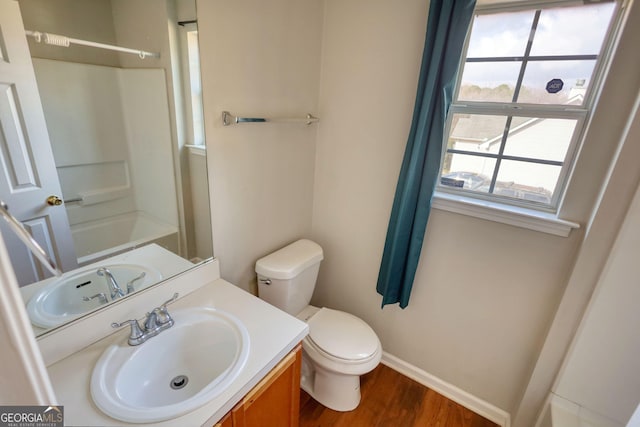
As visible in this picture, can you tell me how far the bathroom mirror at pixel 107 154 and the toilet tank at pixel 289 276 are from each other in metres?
0.41

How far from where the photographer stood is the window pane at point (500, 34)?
4.25 ft

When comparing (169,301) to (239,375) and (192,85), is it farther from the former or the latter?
(192,85)

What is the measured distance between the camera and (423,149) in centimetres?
144

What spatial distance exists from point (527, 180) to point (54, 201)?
6.18 feet

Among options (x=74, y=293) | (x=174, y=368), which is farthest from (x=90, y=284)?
(x=174, y=368)

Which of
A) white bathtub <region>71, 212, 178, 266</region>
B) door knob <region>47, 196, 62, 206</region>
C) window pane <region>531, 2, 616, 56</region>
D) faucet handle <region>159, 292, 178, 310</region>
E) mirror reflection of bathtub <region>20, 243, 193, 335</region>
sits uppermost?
window pane <region>531, 2, 616, 56</region>

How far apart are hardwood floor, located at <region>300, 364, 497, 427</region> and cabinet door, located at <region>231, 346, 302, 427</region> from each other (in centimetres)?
43

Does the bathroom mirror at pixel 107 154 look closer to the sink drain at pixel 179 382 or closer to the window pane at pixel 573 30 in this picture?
the sink drain at pixel 179 382

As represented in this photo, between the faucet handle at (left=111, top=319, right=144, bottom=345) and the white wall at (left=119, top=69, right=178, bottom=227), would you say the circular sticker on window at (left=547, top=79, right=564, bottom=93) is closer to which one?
the white wall at (left=119, top=69, right=178, bottom=227)

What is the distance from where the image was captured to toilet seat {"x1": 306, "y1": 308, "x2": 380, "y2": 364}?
1490 mm

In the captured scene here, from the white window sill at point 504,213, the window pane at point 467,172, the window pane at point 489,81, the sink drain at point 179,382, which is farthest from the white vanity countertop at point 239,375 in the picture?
the window pane at point 489,81

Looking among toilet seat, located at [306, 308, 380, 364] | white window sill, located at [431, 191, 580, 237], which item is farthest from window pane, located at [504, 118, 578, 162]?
toilet seat, located at [306, 308, 380, 364]

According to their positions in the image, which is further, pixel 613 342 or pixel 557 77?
pixel 557 77

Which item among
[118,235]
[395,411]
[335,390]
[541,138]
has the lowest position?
[395,411]
